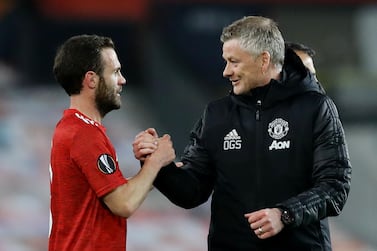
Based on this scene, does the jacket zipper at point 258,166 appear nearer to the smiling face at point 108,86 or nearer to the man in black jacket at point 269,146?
the man in black jacket at point 269,146

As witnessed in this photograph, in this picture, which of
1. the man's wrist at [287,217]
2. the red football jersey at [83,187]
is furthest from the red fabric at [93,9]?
the man's wrist at [287,217]

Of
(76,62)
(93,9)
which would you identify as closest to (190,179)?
(76,62)

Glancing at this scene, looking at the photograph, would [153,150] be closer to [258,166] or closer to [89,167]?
[89,167]

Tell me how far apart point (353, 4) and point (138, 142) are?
786 centimetres

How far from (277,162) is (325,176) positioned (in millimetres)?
210

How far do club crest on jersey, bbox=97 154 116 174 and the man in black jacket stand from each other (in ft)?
0.60

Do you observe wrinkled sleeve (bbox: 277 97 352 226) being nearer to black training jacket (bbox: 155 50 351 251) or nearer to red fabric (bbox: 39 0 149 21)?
black training jacket (bbox: 155 50 351 251)

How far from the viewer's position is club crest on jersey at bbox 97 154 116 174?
12.8 ft

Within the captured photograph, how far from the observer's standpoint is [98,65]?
4020mm

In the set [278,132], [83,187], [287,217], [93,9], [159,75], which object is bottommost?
[287,217]

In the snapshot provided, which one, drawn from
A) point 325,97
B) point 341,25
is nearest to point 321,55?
point 341,25

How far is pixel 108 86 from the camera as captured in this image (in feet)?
13.2

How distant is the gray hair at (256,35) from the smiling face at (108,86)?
1.53 feet

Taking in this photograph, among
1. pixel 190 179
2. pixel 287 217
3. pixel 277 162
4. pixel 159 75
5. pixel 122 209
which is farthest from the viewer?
pixel 159 75
